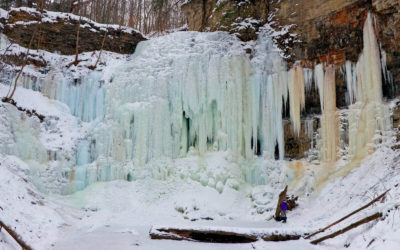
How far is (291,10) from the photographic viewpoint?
49.2 ft

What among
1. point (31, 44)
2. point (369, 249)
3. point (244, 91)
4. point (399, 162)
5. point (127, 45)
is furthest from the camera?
point (127, 45)

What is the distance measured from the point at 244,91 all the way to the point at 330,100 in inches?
123

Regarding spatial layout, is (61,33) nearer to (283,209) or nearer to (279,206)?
(279,206)

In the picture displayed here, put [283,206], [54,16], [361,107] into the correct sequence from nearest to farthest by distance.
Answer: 1. [283,206]
2. [361,107]
3. [54,16]

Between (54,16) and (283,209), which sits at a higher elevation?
(54,16)

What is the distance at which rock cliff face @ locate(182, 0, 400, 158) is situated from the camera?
12.2 meters

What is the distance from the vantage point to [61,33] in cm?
1706

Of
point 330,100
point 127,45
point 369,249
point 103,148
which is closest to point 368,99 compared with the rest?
point 330,100

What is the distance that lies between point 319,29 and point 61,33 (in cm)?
1113

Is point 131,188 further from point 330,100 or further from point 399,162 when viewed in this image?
point 399,162

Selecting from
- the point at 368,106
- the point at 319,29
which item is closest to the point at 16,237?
the point at 368,106

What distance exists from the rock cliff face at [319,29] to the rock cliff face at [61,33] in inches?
193

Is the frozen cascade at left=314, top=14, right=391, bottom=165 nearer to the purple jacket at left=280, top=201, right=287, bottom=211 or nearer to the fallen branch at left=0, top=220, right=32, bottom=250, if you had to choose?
the purple jacket at left=280, top=201, right=287, bottom=211

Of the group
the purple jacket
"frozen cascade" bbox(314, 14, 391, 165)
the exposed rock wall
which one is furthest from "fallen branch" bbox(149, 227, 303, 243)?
the exposed rock wall
